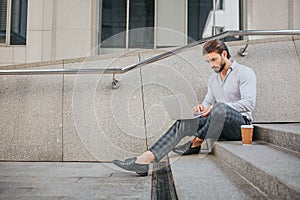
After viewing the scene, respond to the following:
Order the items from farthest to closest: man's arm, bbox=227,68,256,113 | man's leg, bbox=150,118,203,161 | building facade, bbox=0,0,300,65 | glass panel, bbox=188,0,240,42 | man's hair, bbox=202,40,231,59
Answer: glass panel, bbox=188,0,240,42 < building facade, bbox=0,0,300,65 < man's hair, bbox=202,40,231,59 < man's arm, bbox=227,68,256,113 < man's leg, bbox=150,118,203,161

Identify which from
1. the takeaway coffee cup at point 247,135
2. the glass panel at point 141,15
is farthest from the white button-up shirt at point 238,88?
the glass panel at point 141,15

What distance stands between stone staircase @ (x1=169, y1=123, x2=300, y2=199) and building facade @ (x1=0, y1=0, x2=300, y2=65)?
104 inches

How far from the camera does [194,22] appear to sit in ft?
15.4

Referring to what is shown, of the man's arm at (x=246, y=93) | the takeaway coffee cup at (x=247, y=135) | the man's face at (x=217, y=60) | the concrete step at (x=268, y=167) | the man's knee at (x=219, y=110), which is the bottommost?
the concrete step at (x=268, y=167)

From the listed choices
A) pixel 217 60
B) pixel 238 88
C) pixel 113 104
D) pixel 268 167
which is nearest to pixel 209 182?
pixel 268 167

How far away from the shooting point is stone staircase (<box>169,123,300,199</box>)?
1.14 meters

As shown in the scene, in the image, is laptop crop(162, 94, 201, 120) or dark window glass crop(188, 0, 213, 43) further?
dark window glass crop(188, 0, 213, 43)

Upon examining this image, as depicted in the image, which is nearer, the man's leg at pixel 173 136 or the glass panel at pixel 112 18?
the man's leg at pixel 173 136

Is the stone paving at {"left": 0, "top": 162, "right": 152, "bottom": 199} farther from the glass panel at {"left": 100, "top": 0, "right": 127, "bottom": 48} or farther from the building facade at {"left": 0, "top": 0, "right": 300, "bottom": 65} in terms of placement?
the glass panel at {"left": 100, "top": 0, "right": 127, "bottom": 48}

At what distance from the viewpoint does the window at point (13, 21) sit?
14.9 feet

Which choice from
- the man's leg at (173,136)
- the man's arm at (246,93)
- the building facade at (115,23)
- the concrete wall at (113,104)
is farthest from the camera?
the building facade at (115,23)

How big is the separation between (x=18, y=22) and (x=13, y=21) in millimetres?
81

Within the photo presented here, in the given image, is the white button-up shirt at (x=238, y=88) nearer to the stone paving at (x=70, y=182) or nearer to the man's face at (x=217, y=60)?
the man's face at (x=217, y=60)

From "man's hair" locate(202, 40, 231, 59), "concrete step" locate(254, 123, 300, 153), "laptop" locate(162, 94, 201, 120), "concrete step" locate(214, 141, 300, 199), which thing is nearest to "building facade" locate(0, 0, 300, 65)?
"man's hair" locate(202, 40, 231, 59)
